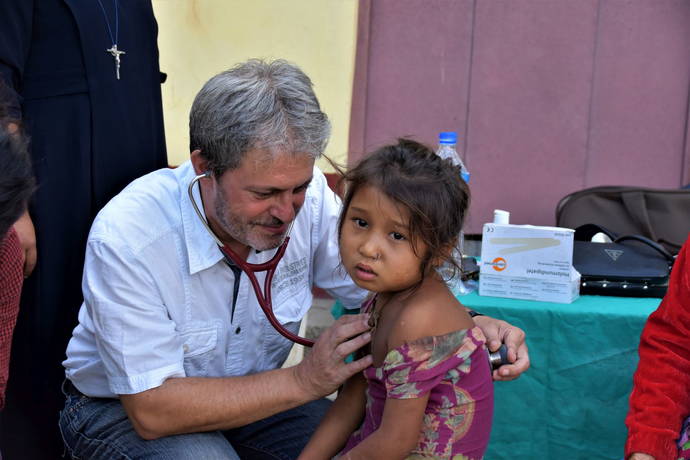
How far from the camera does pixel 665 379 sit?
176cm

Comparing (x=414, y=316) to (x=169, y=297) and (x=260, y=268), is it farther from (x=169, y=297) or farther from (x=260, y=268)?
(x=169, y=297)

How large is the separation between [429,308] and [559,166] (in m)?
2.18

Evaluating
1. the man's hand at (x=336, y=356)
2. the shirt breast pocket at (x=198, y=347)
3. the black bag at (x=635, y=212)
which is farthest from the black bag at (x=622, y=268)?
the shirt breast pocket at (x=198, y=347)

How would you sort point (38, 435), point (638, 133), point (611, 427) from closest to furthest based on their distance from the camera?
point (38, 435)
point (611, 427)
point (638, 133)

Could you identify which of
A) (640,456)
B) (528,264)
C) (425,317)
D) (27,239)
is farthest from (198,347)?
(528,264)

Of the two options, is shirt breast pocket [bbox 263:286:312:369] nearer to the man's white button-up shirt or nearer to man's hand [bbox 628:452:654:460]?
the man's white button-up shirt

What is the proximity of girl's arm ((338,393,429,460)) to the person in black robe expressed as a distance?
958 mm

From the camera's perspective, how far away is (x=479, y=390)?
1593 millimetres

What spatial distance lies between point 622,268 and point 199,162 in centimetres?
151

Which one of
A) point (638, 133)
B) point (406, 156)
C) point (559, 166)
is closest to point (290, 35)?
point (559, 166)

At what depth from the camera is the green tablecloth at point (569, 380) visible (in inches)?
95.1

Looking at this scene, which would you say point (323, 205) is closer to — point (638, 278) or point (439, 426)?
point (439, 426)

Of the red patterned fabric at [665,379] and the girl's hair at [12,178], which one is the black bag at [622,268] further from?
the girl's hair at [12,178]

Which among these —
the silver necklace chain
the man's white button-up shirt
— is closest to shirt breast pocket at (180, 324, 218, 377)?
the man's white button-up shirt
